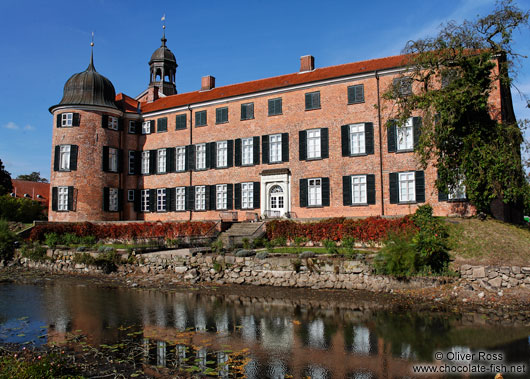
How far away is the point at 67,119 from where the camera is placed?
30.1m

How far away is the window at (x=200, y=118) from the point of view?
29453mm

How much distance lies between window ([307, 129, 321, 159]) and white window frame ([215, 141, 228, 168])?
5832mm

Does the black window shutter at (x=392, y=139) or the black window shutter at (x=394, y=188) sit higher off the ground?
the black window shutter at (x=392, y=139)

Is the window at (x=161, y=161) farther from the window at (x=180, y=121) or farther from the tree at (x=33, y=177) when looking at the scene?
the tree at (x=33, y=177)

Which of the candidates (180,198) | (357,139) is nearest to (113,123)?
(180,198)

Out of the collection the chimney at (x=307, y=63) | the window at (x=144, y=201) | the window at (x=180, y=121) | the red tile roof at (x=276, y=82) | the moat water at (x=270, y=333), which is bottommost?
the moat water at (x=270, y=333)

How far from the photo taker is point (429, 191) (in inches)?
867

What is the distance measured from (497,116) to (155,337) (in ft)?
62.3

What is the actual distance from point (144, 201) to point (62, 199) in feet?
18.0

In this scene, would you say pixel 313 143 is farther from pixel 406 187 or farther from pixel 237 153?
pixel 406 187

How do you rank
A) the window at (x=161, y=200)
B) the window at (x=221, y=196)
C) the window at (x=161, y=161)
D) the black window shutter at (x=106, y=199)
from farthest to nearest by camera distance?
the window at (x=161, y=161) → the window at (x=161, y=200) → the black window shutter at (x=106, y=199) → the window at (x=221, y=196)

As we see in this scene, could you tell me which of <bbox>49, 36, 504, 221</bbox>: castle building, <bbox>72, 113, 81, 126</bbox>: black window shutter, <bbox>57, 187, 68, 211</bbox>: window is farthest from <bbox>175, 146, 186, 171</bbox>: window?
<bbox>57, 187, 68, 211</bbox>: window

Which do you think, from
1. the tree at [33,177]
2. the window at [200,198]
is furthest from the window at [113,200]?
the tree at [33,177]

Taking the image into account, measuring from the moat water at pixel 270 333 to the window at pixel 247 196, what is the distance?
12.6 m
